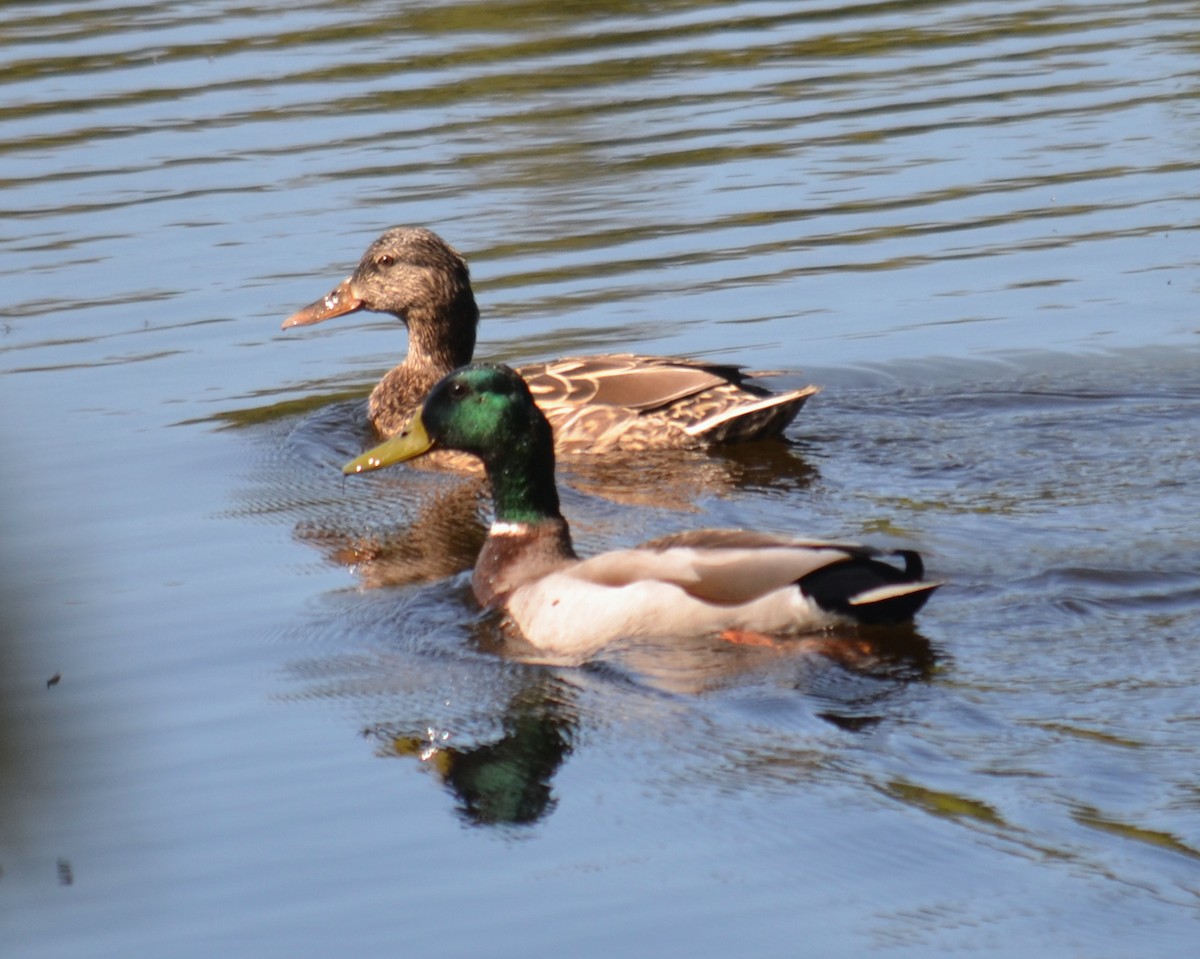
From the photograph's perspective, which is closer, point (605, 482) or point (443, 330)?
point (605, 482)

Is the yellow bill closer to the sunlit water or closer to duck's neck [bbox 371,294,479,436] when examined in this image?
the sunlit water

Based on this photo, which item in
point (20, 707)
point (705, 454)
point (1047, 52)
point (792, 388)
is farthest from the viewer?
point (1047, 52)

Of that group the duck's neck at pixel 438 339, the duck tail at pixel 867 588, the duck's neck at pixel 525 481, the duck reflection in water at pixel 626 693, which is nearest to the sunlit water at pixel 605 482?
the duck reflection in water at pixel 626 693

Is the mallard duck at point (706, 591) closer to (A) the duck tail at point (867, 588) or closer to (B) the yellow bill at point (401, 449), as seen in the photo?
(A) the duck tail at point (867, 588)

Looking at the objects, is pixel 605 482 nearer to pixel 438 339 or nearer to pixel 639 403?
pixel 639 403

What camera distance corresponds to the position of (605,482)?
865cm

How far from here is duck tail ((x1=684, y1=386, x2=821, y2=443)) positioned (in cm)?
859

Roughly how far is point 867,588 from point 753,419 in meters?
2.74

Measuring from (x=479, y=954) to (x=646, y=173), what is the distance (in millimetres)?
9667

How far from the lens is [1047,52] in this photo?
15609 mm

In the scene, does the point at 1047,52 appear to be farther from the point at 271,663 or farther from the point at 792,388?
A: the point at 271,663

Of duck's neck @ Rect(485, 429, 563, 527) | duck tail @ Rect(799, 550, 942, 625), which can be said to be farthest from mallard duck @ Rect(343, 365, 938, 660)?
duck's neck @ Rect(485, 429, 563, 527)

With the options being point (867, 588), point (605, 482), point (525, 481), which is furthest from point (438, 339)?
point (867, 588)

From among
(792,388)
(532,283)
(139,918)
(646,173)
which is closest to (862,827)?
(139,918)
